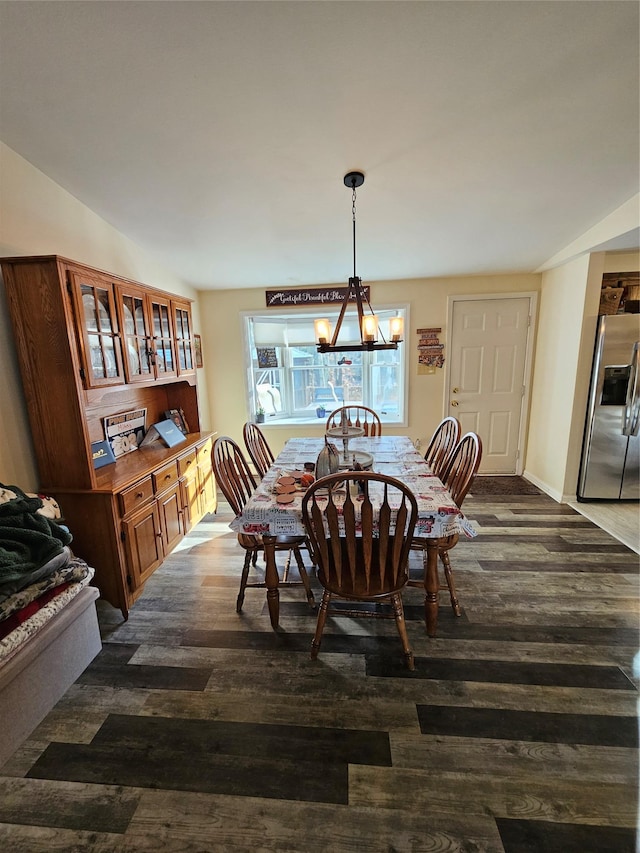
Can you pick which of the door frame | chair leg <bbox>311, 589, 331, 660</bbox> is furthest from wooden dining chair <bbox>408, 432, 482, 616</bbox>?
the door frame

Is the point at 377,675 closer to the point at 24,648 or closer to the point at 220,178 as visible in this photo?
the point at 24,648

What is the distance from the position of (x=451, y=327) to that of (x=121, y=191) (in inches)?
130

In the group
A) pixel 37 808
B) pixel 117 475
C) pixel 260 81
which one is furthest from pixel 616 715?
pixel 260 81

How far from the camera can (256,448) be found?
256cm

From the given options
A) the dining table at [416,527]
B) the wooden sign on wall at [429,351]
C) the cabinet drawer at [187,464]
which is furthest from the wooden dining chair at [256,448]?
the wooden sign on wall at [429,351]

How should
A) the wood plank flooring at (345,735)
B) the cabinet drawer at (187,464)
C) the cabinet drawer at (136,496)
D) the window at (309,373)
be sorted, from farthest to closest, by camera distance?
the window at (309,373), the cabinet drawer at (187,464), the cabinet drawer at (136,496), the wood plank flooring at (345,735)

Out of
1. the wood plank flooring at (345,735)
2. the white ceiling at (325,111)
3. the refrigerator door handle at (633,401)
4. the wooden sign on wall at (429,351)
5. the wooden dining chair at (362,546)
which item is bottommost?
the wood plank flooring at (345,735)

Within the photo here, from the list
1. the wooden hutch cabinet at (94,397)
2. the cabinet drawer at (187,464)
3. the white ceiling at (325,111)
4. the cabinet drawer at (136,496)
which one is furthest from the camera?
the cabinet drawer at (187,464)

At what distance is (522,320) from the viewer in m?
3.89

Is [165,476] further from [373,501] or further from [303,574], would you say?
[373,501]

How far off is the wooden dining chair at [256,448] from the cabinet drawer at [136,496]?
678mm

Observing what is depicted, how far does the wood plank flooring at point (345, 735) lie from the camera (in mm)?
1084

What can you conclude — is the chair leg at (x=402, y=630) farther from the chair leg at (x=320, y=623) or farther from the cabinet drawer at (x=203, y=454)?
the cabinet drawer at (x=203, y=454)

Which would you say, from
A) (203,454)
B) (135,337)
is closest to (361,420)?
(203,454)
